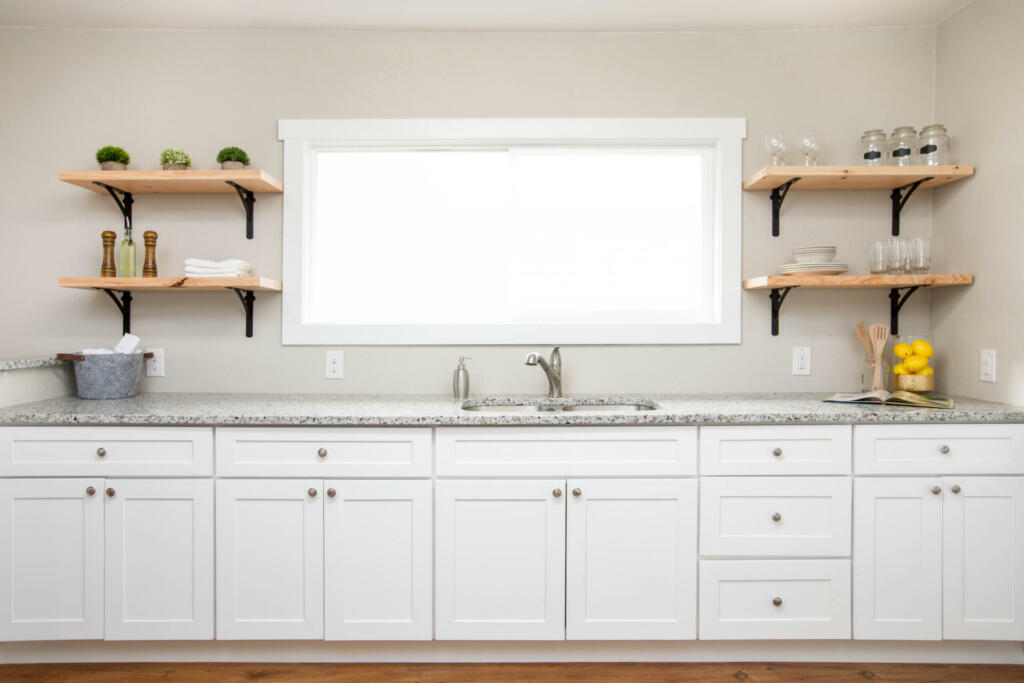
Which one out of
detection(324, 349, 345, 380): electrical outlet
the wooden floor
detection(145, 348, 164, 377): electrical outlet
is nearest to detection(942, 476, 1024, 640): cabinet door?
the wooden floor

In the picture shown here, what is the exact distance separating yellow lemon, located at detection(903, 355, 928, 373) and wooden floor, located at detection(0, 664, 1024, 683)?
40.4 inches

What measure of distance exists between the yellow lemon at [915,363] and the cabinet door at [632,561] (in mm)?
1044

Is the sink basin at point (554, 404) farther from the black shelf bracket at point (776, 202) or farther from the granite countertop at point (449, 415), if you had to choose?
the black shelf bracket at point (776, 202)

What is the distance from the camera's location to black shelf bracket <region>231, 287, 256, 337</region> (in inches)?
97.3

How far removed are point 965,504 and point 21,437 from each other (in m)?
3.06

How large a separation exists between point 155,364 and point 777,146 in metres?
2.65

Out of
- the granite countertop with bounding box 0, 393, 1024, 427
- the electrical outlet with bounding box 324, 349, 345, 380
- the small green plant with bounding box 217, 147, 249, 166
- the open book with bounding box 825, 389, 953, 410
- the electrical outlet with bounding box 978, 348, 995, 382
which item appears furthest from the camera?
the electrical outlet with bounding box 324, 349, 345, 380

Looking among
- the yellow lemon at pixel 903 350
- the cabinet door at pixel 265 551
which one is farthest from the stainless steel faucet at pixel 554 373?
the yellow lemon at pixel 903 350

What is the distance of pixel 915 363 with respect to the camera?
230cm

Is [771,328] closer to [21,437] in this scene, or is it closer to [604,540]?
[604,540]

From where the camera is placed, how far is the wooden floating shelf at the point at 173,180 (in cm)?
225

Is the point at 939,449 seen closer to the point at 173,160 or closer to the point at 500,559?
the point at 500,559

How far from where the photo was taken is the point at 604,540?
78.0 inches

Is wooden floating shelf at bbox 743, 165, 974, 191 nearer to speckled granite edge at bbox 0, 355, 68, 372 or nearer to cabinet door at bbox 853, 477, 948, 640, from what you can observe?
cabinet door at bbox 853, 477, 948, 640
